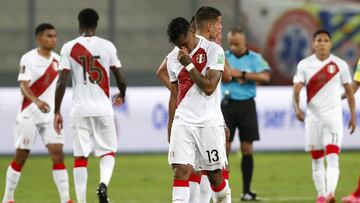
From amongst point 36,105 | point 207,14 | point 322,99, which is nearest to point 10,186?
point 36,105

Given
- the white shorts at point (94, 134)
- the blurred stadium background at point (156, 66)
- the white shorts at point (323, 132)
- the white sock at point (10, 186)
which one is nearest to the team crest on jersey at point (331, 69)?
the white shorts at point (323, 132)

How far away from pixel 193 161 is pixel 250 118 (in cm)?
535

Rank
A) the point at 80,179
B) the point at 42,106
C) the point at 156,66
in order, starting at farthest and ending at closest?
the point at 156,66, the point at 42,106, the point at 80,179

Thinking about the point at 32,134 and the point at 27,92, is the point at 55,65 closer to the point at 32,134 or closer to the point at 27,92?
the point at 27,92

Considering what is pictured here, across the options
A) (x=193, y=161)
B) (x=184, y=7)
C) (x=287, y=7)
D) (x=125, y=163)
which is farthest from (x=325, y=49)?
(x=287, y=7)

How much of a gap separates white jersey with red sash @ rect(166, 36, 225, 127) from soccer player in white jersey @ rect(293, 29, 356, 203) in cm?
373

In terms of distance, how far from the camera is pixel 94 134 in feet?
45.1

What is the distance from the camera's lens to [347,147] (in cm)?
2339

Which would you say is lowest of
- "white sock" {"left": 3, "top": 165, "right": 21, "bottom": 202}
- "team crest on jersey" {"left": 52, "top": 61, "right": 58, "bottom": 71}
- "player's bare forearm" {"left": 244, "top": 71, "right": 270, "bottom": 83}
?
"white sock" {"left": 3, "top": 165, "right": 21, "bottom": 202}

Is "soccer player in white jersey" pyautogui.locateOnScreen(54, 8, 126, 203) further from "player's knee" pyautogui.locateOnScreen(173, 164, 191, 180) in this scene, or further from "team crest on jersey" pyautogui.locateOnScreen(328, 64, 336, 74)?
"team crest on jersey" pyautogui.locateOnScreen(328, 64, 336, 74)

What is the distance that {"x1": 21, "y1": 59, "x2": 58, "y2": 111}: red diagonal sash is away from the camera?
14.7m

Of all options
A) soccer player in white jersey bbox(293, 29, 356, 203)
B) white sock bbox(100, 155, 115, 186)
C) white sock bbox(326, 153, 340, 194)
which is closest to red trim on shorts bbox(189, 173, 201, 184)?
white sock bbox(100, 155, 115, 186)

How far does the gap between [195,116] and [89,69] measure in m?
2.71

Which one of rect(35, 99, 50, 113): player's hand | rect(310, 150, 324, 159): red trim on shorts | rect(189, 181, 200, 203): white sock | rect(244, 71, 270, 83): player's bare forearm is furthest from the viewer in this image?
rect(244, 71, 270, 83): player's bare forearm
